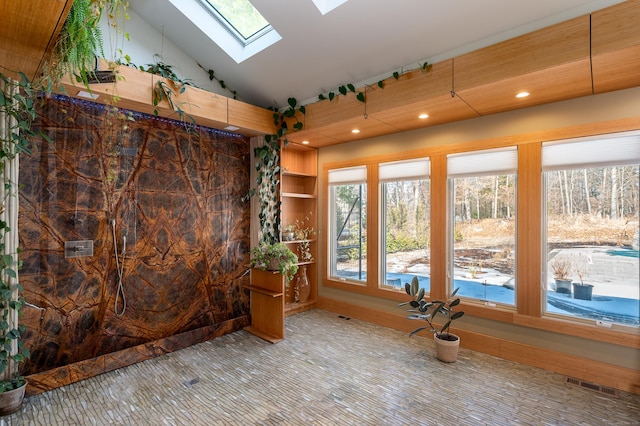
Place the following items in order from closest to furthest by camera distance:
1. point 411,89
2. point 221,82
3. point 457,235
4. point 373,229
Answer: point 411,89, point 457,235, point 221,82, point 373,229

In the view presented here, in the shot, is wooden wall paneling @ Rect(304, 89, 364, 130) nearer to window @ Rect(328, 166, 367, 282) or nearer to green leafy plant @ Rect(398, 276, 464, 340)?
window @ Rect(328, 166, 367, 282)

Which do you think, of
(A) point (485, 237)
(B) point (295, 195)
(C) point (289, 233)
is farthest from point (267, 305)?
(A) point (485, 237)

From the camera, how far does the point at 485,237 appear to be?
11.6 ft

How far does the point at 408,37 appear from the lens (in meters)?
2.93

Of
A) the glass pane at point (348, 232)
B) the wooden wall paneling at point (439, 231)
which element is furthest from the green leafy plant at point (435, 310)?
the glass pane at point (348, 232)

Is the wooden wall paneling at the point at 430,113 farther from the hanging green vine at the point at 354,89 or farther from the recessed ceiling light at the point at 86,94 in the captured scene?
the recessed ceiling light at the point at 86,94

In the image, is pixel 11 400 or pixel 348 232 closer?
pixel 11 400

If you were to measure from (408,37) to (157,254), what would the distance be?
336cm

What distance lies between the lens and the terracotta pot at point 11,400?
2.35 metres

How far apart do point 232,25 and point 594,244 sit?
4306mm

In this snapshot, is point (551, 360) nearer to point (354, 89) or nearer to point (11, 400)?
point (354, 89)

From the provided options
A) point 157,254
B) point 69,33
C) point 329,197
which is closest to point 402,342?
point 329,197

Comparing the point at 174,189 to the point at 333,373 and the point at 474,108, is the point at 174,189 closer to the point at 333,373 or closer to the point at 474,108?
the point at 333,373

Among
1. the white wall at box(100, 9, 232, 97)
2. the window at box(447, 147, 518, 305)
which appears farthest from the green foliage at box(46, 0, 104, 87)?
the window at box(447, 147, 518, 305)
